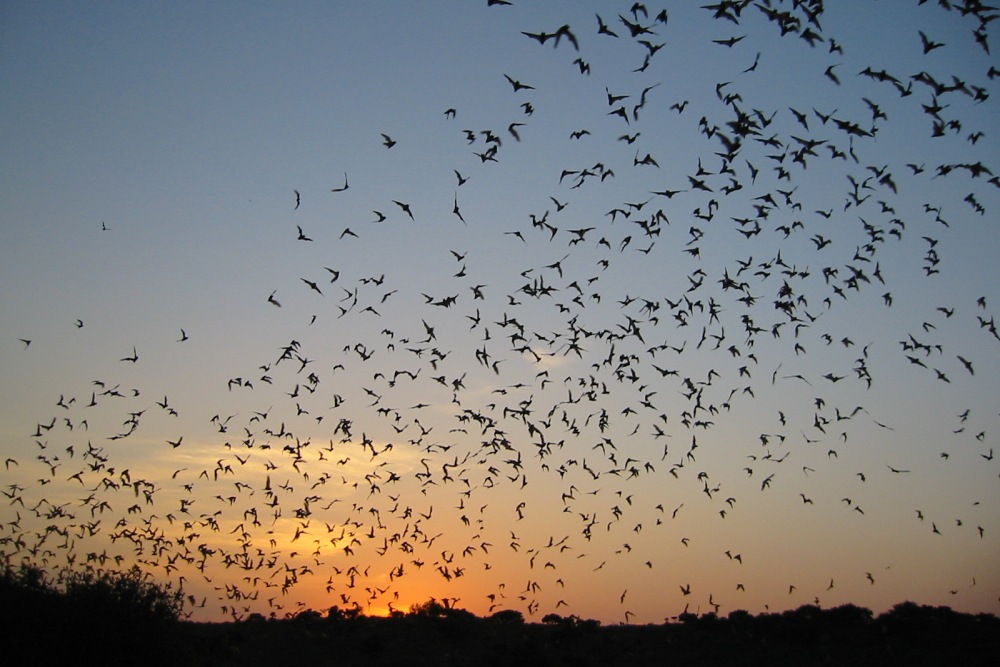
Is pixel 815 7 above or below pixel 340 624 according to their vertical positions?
above

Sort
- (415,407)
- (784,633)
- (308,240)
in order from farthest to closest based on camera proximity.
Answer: (784,633) → (415,407) → (308,240)

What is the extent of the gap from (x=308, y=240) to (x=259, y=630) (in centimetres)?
3753

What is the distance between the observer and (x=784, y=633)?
149ft

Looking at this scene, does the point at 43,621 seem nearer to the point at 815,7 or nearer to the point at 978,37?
the point at 815,7

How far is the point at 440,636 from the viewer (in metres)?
51.8

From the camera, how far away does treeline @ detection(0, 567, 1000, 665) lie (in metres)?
35.4

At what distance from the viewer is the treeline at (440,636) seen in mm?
35375

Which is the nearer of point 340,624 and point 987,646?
point 987,646

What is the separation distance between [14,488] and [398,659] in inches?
909

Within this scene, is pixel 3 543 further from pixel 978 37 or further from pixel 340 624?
pixel 978 37

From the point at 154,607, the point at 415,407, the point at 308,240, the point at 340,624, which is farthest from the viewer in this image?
the point at 340,624

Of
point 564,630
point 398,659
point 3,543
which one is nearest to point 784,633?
point 564,630

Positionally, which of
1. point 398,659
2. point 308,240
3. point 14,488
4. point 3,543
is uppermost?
point 308,240

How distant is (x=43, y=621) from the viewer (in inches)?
1375
